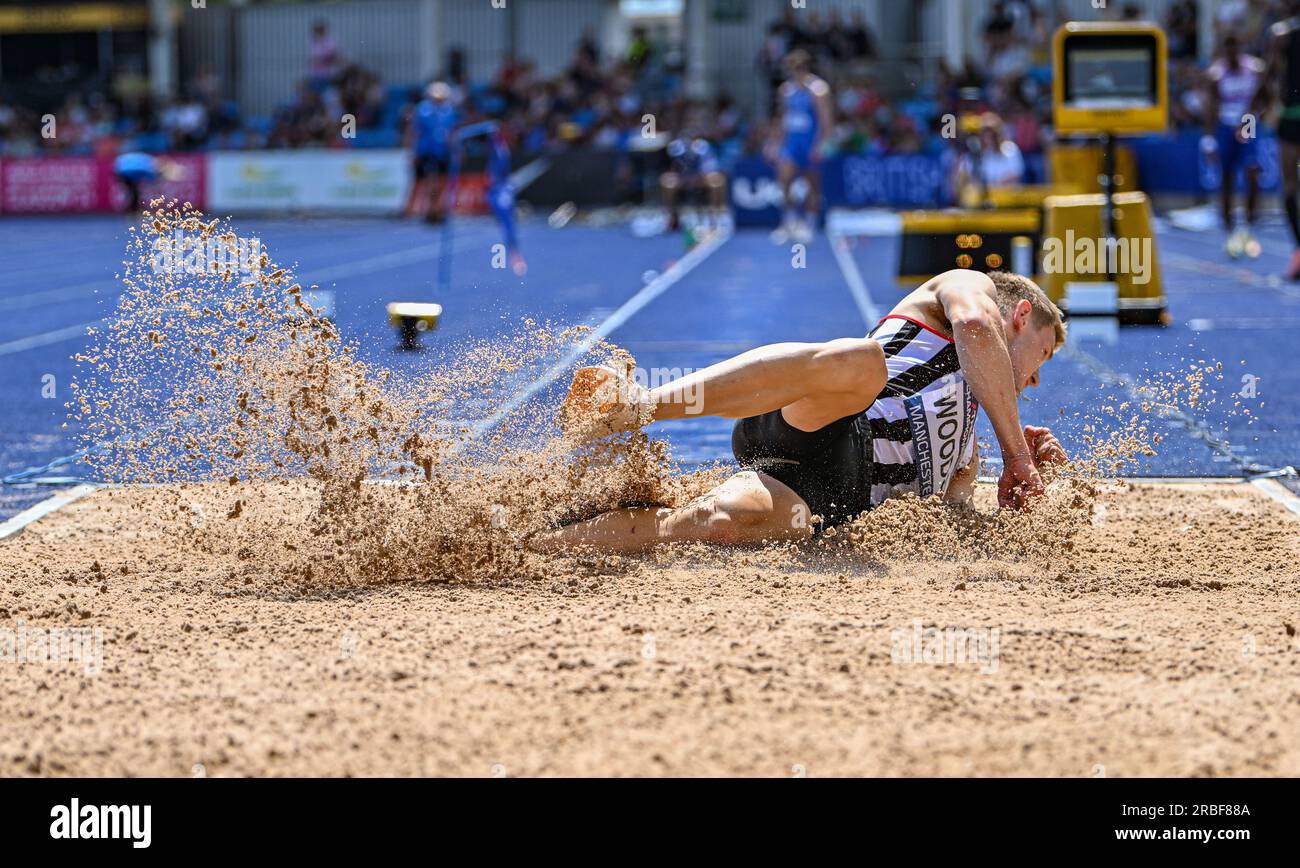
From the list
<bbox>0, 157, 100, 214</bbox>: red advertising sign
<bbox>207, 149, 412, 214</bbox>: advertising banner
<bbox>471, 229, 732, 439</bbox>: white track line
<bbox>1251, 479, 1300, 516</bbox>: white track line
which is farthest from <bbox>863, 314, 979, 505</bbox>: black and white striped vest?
<bbox>0, 157, 100, 214</bbox>: red advertising sign

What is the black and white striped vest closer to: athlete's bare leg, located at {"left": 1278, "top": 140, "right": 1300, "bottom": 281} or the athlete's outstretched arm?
the athlete's outstretched arm

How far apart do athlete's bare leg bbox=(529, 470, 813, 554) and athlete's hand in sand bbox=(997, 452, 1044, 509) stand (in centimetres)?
65

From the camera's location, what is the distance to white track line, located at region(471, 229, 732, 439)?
553cm

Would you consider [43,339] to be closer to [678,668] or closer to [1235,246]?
[678,668]

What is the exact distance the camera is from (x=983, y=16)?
33594 mm

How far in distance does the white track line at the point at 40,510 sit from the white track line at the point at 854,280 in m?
4.39

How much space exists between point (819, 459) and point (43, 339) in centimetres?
899

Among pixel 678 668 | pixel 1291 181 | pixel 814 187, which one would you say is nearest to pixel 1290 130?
pixel 1291 181

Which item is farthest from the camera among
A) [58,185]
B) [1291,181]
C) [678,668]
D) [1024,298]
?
[58,185]

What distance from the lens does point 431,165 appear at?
20344mm

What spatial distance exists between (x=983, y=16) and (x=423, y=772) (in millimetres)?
32985

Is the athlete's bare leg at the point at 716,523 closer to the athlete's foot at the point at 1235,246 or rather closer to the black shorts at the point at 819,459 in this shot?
the black shorts at the point at 819,459

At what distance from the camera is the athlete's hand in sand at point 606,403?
462 centimetres

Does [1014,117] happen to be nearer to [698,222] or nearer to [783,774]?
[698,222]
